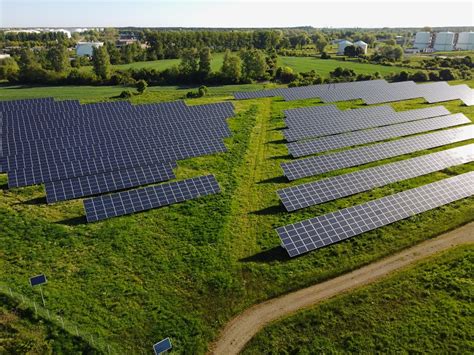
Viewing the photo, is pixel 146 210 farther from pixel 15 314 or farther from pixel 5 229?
pixel 15 314

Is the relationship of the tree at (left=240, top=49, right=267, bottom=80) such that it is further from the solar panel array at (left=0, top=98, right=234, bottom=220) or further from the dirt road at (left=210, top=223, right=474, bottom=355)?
the dirt road at (left=210, top=223, right=474, bottom=355)

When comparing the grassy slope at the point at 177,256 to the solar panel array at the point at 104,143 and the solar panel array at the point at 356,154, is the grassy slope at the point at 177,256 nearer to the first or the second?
the solar panel array at the point at 356,154

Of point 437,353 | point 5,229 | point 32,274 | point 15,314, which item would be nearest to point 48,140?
point 5,229

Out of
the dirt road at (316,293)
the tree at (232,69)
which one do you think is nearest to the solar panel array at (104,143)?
the dirt road at (316,293)

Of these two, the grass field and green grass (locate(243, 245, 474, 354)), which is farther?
the grass field

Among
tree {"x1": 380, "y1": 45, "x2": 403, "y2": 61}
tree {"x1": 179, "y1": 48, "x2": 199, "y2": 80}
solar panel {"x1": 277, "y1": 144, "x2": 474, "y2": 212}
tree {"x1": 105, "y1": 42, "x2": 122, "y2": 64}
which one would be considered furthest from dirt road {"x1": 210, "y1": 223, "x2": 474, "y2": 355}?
tree {"x1": 380, "y1": 45, "x2": 403, "y2": 61}

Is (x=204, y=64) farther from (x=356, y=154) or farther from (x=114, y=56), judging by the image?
(x=356, y=154)

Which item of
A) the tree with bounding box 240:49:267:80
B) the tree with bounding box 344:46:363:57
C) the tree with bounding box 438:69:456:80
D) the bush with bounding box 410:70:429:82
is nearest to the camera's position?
the tree with bounding box 240:49:267:80

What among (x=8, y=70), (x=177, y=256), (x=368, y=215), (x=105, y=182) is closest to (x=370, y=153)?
(x=368, y=215)
